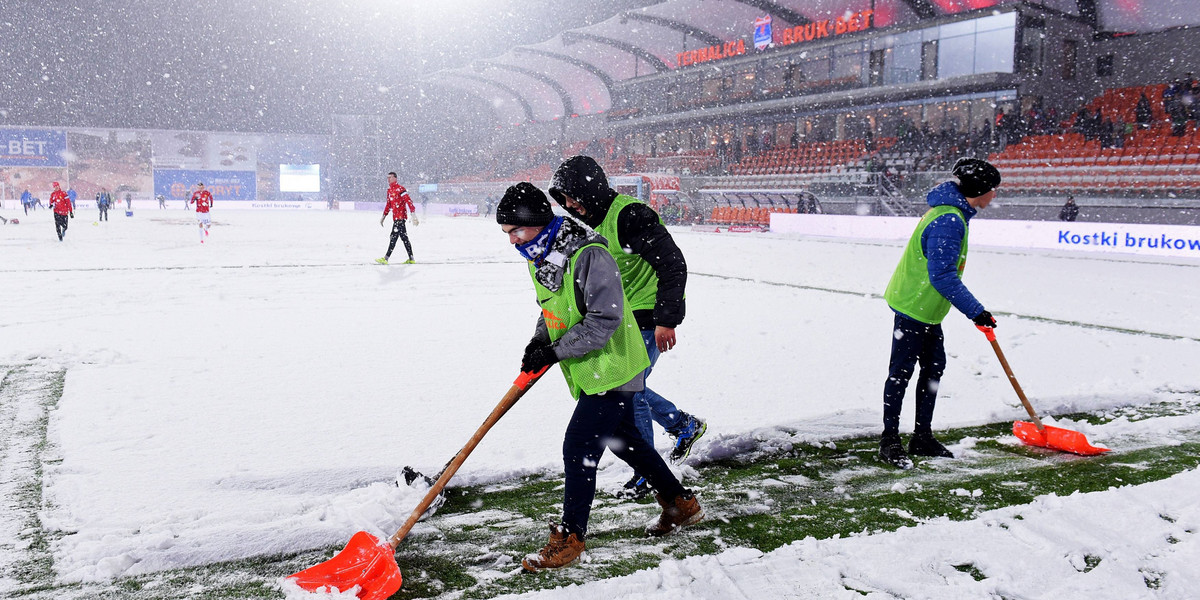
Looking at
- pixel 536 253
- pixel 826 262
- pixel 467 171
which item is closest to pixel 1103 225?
pixel 826 262

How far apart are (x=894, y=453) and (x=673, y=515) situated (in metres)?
1.37

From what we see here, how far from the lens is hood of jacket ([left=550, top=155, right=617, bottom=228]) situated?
3.12 meters

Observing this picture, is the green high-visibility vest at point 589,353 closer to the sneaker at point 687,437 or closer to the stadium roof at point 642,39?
the sneaker at point 687,437

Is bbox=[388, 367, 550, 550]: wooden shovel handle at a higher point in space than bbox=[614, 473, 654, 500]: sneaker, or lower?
higher

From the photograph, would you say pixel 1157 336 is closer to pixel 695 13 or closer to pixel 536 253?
pixel 536 253

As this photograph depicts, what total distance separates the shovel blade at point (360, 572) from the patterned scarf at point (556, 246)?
1.04m

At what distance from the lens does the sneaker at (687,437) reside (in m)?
3.71

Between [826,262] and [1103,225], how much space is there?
25.1 ft

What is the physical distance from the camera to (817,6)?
31.6 metres

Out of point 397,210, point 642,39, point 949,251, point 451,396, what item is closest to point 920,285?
point 949,251

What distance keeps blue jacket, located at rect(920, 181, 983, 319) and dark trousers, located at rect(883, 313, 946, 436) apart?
0.24 meters

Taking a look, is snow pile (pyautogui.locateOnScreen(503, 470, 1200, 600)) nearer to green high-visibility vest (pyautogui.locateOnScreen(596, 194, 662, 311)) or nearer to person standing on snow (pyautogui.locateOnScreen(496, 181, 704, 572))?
person standing on snow (pyautogui.locateOnScreen(496, 181, 704, 572))

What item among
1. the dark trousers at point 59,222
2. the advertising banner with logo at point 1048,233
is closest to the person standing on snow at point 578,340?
the advertising banner with logo at point 1048,233

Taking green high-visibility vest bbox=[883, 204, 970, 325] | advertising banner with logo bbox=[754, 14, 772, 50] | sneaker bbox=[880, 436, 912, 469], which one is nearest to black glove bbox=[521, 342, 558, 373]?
green high-visibility vest bbox=[883, 204, 970, 325]
